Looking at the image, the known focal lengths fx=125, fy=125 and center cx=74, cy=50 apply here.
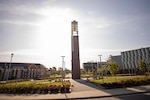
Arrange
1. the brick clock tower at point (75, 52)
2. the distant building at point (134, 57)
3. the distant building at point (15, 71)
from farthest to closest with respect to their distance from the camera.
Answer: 1. the distant building at point (134, 57)
2. the distant building at point (15, 71)
3. the brick clock tower at point (75, 52)

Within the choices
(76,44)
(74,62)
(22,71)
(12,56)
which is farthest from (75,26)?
(22,71)

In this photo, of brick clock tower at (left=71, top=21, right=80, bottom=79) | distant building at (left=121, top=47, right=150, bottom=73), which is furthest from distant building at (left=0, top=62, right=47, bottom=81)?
distant building at (left=121, top=47, right=150, bottom=73)

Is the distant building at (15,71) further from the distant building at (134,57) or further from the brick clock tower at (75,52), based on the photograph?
the distant building at (134,57)

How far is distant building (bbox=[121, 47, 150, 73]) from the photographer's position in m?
76.4

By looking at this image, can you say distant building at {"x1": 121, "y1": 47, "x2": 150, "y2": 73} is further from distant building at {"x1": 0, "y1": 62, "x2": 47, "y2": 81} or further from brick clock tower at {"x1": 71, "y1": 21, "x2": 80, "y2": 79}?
distant building at {"x1": 0, "y1": 62, "x2": 47, "y2": 81}

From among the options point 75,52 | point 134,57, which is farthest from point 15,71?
point 134,57

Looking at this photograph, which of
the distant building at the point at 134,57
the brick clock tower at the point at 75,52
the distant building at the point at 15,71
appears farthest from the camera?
the distant building at the point at 134,57

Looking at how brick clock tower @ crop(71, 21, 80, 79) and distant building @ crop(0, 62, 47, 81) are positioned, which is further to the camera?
distant building @ crop(0, 62, 47, 81)

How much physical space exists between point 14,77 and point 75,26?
38662 mm

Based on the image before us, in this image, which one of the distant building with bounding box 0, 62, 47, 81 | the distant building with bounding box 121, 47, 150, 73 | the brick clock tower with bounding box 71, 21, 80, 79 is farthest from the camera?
the distant building with bounding box 121, 47, 150, 73

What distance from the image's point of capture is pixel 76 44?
158 ft

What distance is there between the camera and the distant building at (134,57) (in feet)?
251

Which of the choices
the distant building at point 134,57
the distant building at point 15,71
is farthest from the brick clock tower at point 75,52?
the distant building at point 134,57

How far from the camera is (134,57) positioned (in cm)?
8400
